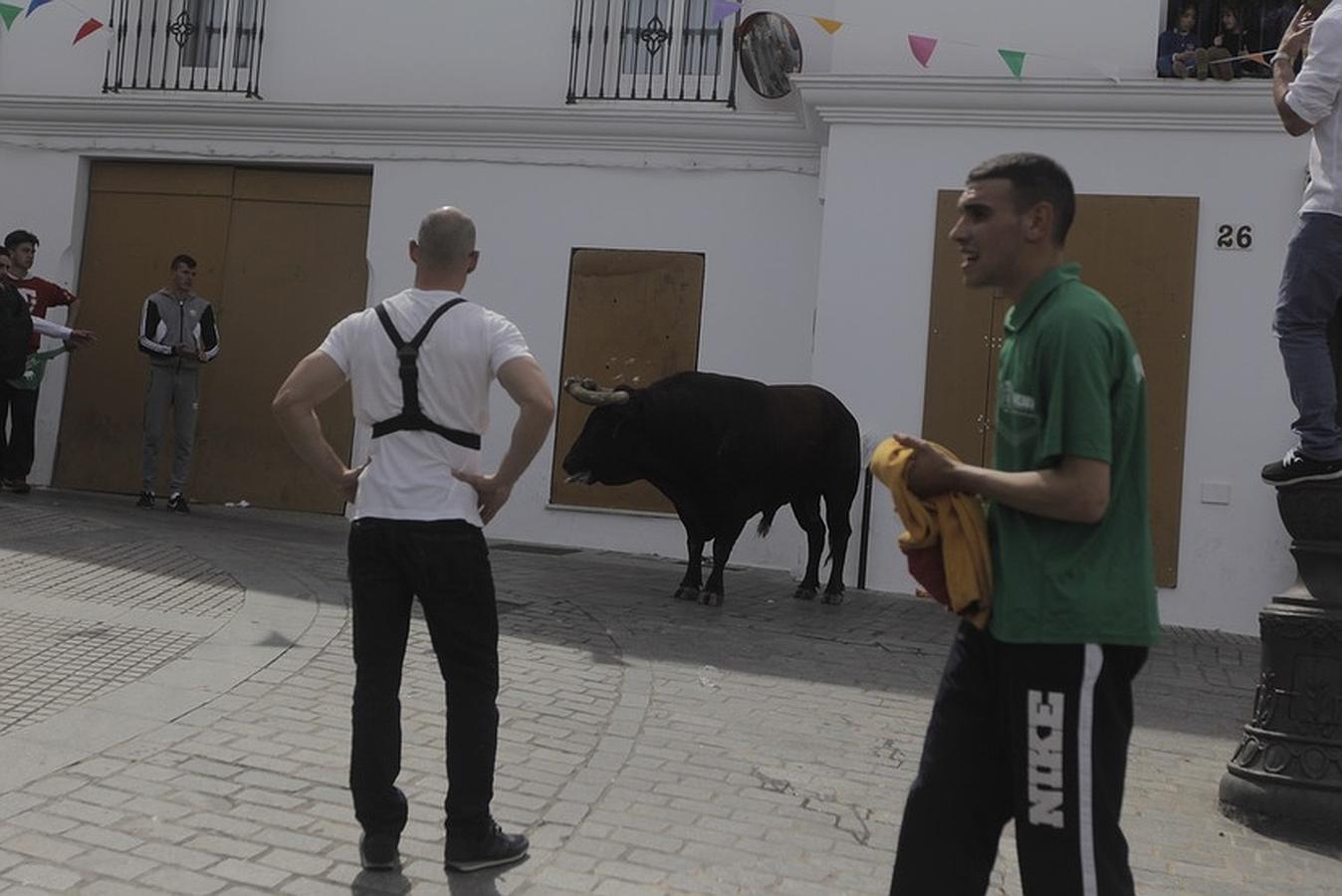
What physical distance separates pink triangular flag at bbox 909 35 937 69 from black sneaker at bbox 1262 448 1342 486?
22.5 ft

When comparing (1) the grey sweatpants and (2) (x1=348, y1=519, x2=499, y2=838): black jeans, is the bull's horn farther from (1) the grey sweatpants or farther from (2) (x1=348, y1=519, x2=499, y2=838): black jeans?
(2) (x1=348, y1=519, x2=499, y2=838): black jeans

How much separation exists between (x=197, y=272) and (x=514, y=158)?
11.8ft

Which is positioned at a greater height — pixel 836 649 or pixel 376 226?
pixel 376 226

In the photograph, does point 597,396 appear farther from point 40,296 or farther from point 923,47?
point 40,296

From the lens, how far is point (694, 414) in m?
9.68

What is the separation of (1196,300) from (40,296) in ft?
33.7

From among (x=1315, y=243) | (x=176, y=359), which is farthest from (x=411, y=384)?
(x=176, y=359)

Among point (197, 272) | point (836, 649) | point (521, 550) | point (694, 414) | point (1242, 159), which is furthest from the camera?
point (197, 272)

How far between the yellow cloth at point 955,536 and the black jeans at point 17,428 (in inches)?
456

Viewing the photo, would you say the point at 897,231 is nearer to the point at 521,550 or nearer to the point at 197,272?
the point at 521,550

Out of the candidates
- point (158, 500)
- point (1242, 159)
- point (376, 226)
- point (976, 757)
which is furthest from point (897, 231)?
point (976, 757)

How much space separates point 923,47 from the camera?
36.9 ft

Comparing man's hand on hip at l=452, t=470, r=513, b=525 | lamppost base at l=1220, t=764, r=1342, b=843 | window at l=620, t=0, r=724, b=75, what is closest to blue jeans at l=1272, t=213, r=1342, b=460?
lamppost base at l=1220, t=764, r=1342, b=843

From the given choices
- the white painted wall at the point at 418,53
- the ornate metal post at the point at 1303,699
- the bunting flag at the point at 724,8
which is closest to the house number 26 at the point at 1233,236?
the white painted wall at the point at 418,53
